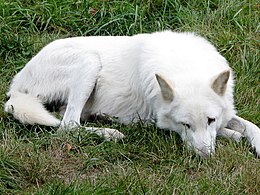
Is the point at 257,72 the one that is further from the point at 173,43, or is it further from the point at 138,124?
the point at 138,124

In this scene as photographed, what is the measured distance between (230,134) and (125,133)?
865 mm

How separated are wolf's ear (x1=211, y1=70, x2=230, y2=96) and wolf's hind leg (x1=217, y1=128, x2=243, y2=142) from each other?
400 mm

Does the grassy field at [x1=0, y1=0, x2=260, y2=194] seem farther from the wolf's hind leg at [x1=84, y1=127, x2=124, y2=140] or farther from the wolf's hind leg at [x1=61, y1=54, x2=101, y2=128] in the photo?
the wolf's hind leg at [x1=61, y1=54, x2=101, y2=128]

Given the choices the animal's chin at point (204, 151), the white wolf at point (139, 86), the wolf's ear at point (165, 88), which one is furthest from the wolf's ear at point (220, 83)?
the animal's chin at point (204, 151)

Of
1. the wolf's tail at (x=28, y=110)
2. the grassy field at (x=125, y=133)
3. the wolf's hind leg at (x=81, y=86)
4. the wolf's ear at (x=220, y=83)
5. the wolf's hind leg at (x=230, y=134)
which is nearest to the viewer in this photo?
the grassy field at (x=125, y=133)

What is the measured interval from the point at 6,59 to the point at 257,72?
2544mm

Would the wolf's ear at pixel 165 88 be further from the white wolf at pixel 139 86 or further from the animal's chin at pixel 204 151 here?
the animal's chin at pixel 204 151

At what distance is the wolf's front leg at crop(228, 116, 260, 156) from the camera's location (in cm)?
534

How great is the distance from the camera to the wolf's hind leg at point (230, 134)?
5482mm

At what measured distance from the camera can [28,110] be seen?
18.7 feet

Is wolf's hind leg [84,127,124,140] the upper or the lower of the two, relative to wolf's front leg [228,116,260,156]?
upper

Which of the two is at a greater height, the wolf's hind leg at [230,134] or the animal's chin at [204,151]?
the animal's chin at [204,151]

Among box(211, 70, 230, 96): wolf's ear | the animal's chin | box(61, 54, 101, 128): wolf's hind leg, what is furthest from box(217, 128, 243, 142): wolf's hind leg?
box(61, 54, 101, 128): wolf's hind leg

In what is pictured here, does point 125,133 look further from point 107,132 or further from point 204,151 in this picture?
point 204,151
